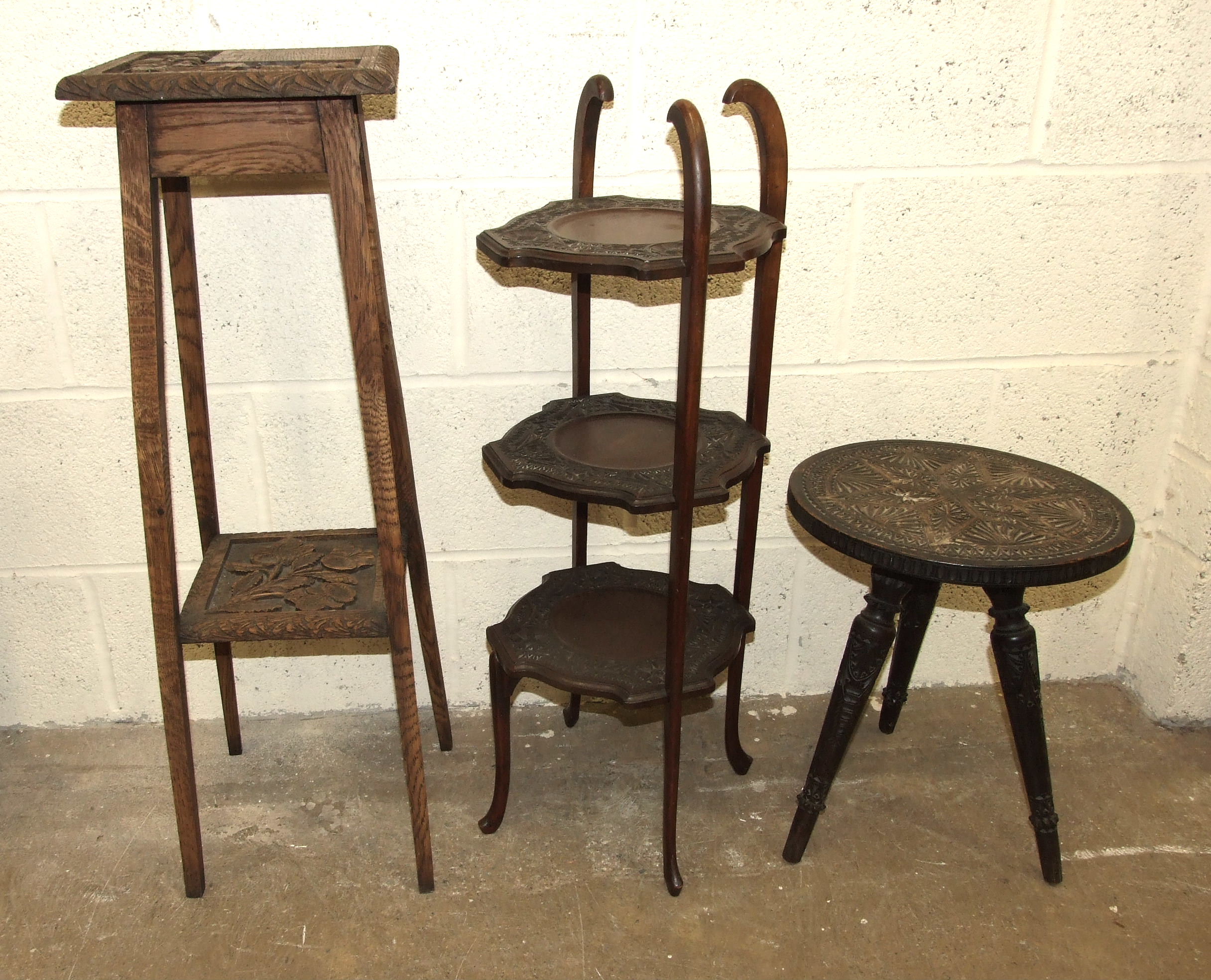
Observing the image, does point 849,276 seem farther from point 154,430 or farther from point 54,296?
point 54,296

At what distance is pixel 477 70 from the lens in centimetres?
160

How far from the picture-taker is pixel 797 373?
185 cm

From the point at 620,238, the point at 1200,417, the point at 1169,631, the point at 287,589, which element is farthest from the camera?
the point at 1169,631

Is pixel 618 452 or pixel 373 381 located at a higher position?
pixel 373 381

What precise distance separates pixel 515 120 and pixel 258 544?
83 cm

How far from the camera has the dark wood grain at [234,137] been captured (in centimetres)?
127

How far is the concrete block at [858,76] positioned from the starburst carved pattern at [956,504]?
19.9 inches

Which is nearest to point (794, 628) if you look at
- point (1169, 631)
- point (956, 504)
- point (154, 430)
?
point (956, 504)

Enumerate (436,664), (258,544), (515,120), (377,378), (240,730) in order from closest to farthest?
1. (377,378)
2. (515,120)
3. (258,544)
4. (436,664)
5. (240,730)

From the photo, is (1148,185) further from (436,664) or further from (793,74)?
(436,664)

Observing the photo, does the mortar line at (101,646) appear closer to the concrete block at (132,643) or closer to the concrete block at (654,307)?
the concrete block at (132,643)

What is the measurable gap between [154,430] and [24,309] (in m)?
0.52

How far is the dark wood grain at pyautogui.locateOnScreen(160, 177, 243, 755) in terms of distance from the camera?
1555 millimetres

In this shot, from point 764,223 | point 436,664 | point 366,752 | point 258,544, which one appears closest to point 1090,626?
point 764,223
